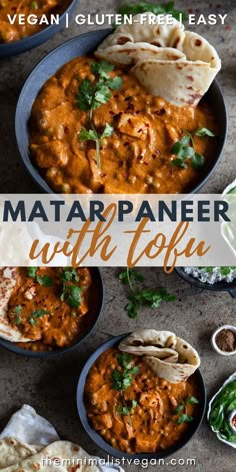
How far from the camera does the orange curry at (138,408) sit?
4496mm

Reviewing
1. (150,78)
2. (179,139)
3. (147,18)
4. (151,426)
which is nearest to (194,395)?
(151,426)

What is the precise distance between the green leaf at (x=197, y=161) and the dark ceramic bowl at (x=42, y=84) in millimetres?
70

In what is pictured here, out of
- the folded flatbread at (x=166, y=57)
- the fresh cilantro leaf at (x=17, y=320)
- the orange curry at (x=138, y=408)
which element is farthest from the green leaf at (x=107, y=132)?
the orange curry at (x=138, y=408)

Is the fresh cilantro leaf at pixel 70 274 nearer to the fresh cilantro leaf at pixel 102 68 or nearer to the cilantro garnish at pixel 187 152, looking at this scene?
the cilantro garnish at pixel 187 152

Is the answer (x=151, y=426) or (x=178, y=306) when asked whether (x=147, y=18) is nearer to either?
(x=178, y=306)

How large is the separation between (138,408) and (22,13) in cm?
277

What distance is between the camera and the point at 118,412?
449 centimetres

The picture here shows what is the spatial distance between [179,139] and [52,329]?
1532 millimetres

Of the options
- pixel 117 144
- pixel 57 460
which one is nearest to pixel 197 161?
pixel 117 144

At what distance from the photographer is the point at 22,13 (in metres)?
4.29

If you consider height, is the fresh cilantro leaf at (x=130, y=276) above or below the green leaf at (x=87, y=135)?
below

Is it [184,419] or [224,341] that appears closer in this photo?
[184,419]

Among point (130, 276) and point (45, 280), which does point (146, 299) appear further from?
point (45, 280)

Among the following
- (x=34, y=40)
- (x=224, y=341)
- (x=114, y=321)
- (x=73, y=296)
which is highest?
(x=34, y=40)
